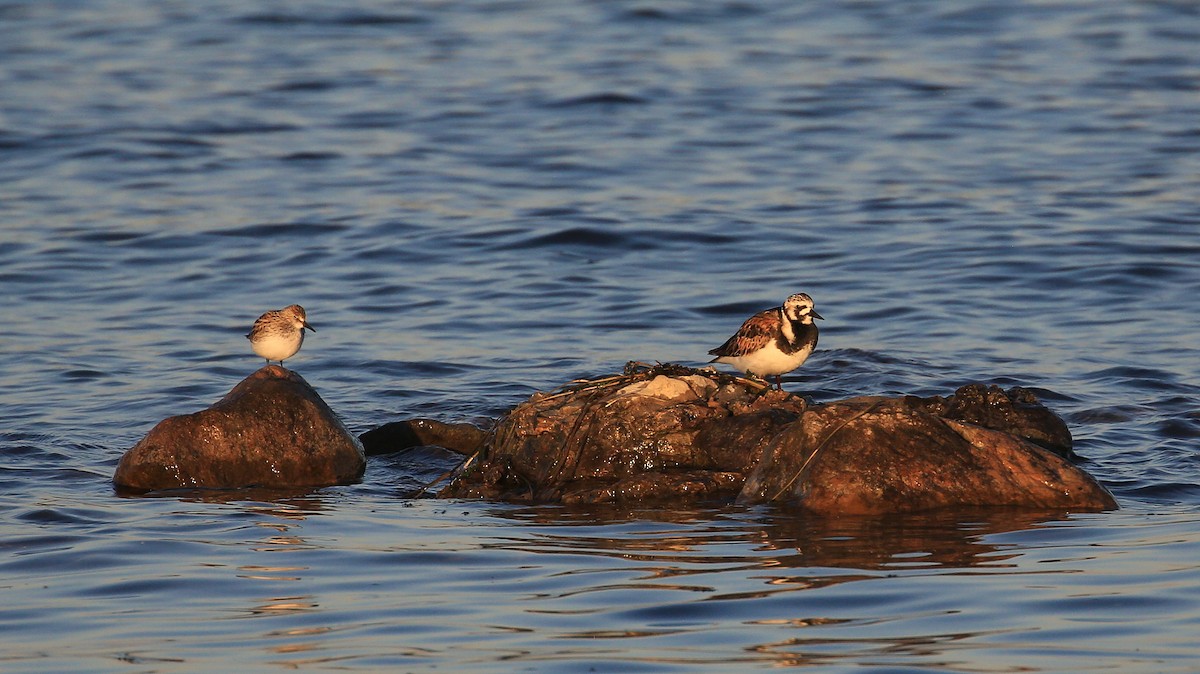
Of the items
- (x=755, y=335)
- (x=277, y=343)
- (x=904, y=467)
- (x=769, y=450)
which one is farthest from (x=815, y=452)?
(x=277, y=343)

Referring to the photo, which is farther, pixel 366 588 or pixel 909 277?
pixel 909 277

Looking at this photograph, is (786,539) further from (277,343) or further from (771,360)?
(277,343)

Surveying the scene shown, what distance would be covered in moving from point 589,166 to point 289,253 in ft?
18.1

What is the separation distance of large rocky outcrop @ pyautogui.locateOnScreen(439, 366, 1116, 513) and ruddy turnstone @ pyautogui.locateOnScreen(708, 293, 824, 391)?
312mm

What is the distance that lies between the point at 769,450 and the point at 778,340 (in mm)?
1640

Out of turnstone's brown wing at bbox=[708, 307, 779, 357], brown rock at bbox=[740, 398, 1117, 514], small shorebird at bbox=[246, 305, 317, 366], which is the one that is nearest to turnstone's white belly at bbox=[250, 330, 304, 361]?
small shorebird at bbox=[246, 305, 317, 366]

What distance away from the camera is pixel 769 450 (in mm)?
9883

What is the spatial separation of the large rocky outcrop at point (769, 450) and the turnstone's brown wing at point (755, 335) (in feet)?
1.38

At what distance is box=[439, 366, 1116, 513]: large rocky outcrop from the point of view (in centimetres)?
950

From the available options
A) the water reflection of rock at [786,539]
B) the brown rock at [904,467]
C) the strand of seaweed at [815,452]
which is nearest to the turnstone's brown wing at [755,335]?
the brown rock at [904,467]

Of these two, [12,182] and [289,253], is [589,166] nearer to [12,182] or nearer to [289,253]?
[289,253]

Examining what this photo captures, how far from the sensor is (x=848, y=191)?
21.4 meters

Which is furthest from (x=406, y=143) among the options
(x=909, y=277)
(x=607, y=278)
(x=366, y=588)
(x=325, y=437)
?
(x=366, y=588)

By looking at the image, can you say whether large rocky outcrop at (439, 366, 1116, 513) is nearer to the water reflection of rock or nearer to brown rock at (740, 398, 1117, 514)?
brown rock at (740, 398, 1117, 514)
